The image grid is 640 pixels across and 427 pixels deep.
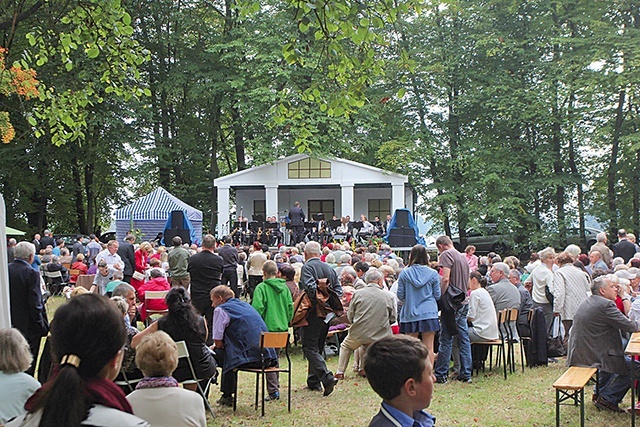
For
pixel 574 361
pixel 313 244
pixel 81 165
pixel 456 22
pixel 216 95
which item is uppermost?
pixel 456 22

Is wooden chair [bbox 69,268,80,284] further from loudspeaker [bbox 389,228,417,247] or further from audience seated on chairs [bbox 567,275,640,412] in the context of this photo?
audience seated on chairs [bbox 567,275,640,412]

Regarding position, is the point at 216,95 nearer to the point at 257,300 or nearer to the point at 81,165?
the point at 81,165

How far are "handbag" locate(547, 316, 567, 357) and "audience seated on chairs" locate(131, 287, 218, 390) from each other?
228 inches

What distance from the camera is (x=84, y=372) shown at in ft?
7.40

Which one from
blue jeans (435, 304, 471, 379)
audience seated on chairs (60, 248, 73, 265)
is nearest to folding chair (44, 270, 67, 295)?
audience seated on chairs (60, 248, 73, 265)

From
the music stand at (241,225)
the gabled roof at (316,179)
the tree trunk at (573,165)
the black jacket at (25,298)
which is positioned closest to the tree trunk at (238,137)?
the gabled roof at (316,179)

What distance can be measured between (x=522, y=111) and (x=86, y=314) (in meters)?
27.3

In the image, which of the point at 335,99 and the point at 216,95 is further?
the point at 216,95

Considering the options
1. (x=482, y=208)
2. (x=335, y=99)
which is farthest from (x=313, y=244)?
(x=482, y=208)

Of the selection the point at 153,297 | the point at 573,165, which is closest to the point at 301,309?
the point at 153,297

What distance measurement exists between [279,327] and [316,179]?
70.1 feet

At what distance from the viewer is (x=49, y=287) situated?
57.0 feet

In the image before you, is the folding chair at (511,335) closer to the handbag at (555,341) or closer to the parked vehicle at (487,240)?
the handbag at (555,341)

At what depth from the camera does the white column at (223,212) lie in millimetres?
28000
